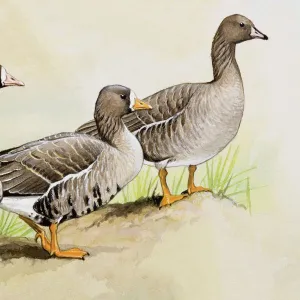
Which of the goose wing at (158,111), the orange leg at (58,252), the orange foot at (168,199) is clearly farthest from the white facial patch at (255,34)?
the orange leg at (58,252)

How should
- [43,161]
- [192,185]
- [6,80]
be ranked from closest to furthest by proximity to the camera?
[43,161] → [6,80] → [192,185]

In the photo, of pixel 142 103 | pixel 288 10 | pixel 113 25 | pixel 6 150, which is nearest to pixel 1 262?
pixel 6 150

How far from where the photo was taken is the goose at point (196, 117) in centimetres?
199

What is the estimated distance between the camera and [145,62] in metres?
2.08

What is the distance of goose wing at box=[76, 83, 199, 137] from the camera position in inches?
78.3

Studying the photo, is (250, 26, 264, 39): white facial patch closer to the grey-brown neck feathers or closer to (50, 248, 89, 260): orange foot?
the grey-brown neck feathers

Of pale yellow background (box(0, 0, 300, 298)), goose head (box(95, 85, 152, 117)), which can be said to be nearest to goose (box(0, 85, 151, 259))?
goose head (box(95, 85, 152, 117))

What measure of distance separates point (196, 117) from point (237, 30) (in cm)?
34

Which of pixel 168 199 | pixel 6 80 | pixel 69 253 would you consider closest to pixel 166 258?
pixel 168 199

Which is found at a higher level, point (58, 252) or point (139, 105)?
point (139, 105)

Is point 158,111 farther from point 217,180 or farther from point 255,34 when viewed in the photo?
point 255,34

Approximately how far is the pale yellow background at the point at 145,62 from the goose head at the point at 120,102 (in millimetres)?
86

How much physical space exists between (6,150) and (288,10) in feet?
3.69

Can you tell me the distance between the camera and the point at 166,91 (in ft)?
6.71
